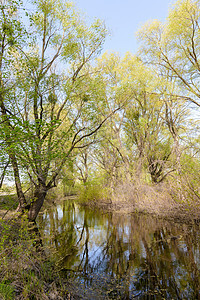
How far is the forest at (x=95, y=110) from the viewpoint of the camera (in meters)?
7.60

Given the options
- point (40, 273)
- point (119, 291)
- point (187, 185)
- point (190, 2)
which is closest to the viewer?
point (119, 291)

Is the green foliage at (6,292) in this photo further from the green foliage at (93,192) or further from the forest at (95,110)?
the green foliage at (93,192)

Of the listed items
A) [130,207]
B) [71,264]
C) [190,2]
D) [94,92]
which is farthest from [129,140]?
[71,264]

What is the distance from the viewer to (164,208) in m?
11.5

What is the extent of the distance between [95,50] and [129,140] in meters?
11.7

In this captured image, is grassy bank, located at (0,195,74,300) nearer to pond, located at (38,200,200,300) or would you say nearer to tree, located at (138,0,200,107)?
pond, located at (38,200,200,300)

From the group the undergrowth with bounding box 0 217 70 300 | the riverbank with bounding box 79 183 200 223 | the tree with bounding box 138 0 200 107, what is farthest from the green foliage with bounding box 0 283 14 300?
the tree with bounding box 138 0 200 107

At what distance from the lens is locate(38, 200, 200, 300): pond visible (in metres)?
4.69

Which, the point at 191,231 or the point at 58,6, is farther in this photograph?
the point at 58,6

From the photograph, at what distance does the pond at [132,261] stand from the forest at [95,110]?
1946 millimetres

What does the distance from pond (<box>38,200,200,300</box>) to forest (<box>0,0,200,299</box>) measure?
1946 mm

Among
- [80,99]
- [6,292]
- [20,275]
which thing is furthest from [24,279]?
[80,99]

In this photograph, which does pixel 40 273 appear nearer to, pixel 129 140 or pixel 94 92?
pixel 94 92

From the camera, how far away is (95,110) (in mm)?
12742
